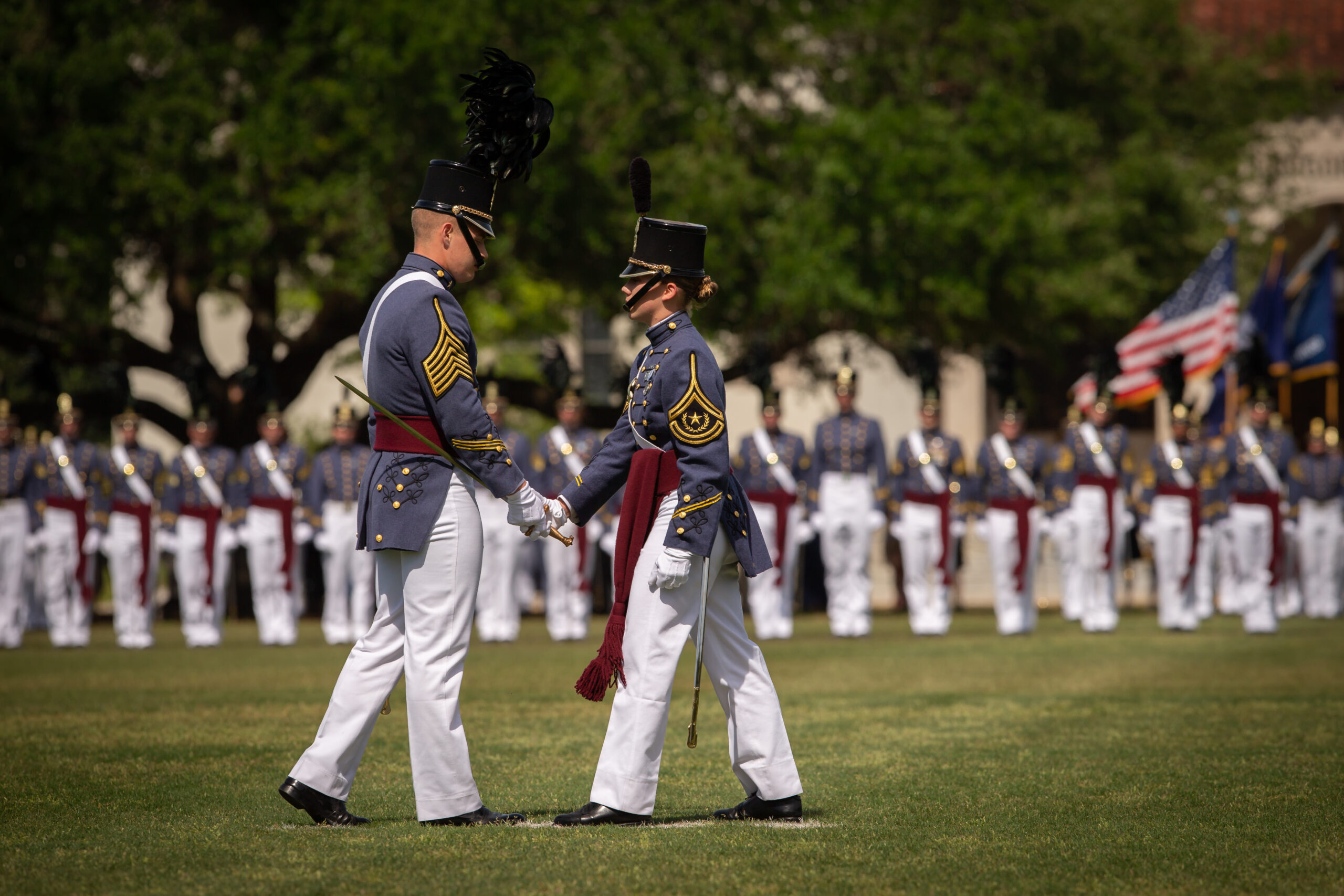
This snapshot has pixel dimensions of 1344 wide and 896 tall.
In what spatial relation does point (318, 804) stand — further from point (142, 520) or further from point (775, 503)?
point (142, 520)

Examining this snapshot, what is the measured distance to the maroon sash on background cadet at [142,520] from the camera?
51.1ft

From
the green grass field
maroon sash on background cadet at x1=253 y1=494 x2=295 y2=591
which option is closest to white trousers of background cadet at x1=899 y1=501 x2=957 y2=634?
the green grass field

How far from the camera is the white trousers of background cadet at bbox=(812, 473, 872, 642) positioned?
1562cm

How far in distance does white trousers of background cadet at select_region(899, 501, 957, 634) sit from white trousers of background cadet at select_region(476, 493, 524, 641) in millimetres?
3397

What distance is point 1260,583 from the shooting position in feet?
52.1

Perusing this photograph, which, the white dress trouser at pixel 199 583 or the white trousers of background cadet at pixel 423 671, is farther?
the white dress trouser at pixel 199 583

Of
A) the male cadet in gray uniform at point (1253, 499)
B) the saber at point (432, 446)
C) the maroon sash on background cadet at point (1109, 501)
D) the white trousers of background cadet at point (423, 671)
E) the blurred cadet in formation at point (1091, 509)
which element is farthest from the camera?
the male cadet in gray uniform at point (1253, 499)

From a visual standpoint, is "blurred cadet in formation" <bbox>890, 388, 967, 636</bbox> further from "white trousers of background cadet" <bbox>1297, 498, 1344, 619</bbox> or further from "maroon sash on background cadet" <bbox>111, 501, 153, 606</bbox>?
"maroon sash on background cadet" <bbox>111, 501, 153, 606</bbox>

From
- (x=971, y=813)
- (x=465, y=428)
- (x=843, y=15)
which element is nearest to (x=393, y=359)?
(x=465, y=428)

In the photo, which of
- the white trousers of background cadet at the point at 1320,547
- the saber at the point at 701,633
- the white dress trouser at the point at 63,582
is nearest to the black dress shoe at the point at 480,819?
the saber at the point at 701,633

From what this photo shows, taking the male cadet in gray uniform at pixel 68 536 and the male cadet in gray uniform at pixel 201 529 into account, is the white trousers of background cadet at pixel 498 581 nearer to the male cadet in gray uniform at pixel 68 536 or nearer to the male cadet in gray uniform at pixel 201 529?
the male cadet in gray uniform at pixel 201 529

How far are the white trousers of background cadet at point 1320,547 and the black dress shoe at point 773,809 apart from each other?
1507 cm

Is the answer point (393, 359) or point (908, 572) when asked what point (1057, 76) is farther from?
point (393, 359)

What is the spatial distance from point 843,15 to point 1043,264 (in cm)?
416
